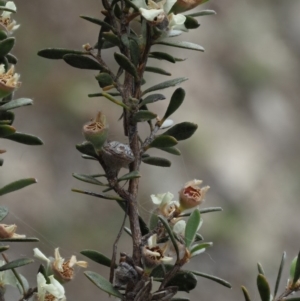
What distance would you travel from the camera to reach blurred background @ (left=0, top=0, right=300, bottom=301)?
198 cm

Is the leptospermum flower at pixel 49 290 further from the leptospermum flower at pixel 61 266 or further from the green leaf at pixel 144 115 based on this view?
the green leaf at pixel 144 115

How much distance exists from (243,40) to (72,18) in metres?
0.90

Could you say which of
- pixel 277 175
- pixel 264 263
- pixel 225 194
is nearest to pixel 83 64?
pixel 264 263

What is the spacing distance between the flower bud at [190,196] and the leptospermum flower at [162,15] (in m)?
0.12

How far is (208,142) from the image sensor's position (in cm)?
235

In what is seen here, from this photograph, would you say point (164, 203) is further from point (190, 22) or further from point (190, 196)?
point (190, 22)

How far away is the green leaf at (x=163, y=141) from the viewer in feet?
1.33

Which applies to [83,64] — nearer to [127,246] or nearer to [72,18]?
[127,246]

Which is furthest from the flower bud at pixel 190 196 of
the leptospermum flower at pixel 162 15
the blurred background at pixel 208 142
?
the blurred background at pixel 208 142

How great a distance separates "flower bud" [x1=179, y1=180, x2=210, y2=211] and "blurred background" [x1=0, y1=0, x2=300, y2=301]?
1.31 metres

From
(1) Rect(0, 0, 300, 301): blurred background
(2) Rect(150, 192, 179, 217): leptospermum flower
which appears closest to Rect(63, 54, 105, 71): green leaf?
(2) Rect(150, 192, 179, 217): leptospermum flower

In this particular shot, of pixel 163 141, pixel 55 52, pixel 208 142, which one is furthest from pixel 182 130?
pixel 208 142

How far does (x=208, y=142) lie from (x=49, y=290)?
2.00 metres

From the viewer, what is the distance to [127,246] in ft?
6.16
